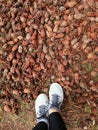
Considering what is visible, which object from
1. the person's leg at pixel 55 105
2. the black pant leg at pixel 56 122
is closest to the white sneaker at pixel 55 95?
the person's leg at pixel 55 105

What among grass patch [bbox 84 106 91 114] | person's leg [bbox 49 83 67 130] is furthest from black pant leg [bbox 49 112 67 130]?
grass patch [bbox 84 106 91 114]

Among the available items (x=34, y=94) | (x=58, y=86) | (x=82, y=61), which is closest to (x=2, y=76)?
(x=34, y=94)

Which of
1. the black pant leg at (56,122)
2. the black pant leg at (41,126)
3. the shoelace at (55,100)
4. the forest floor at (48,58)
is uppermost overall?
the forest floor at (48,58)

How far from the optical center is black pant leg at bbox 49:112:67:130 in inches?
123

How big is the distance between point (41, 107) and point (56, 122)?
335 millimetres

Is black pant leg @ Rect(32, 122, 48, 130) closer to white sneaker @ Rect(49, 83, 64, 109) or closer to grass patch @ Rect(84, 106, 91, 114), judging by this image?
white sneaker @ Rect(49, 83, 64, 109)

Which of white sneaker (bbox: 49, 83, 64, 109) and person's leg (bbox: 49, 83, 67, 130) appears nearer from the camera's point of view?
person's leg (bbox: 49, 83, 67, 130)

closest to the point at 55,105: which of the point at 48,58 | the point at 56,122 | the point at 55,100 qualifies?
the point at 55,100

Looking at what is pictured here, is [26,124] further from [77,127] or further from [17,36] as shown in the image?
[17,36]

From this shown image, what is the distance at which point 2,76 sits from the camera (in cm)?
360

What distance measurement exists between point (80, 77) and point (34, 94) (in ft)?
1.63

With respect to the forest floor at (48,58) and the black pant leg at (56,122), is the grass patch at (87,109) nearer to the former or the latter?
the forest floor at (48,58)

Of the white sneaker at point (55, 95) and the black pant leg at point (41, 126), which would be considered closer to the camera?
the black pant leg at point (41, 126)

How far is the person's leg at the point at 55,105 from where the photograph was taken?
125 inches
